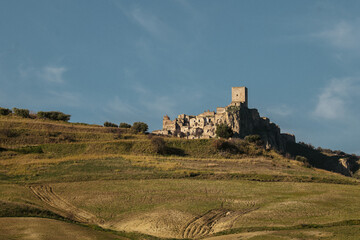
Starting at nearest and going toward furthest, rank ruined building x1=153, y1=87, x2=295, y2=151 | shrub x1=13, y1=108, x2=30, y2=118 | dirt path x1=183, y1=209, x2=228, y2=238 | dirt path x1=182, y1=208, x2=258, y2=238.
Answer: dirt path x1=183, y1=209, x2=228, y2=238 → dirt path x1=182, y1=208, x2=258, y2=238 → shrub x1=13, y1=108, x2=30, y2=118 → ruined building x1=153, y1=87, x2=295, y2=151

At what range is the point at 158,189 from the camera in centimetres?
5666

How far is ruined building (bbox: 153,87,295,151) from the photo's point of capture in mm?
141375

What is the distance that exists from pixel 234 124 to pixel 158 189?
8579 centimetres

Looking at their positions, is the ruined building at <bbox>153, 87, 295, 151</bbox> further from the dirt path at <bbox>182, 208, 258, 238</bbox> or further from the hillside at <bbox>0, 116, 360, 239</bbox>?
the dirt path at <bbox>182, 208, 258, 238</bbox>

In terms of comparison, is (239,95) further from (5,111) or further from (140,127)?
(5,111)

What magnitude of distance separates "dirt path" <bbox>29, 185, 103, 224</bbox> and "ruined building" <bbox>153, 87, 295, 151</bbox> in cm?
7960

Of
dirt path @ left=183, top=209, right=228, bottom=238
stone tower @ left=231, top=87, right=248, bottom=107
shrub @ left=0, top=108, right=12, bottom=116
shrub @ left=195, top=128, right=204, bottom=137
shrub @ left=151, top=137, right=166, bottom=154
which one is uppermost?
stone tower @ left=231, top=87, right=248, bottom=107

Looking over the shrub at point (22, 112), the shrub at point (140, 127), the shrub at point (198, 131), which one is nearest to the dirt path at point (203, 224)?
the shrub at point (140, 127)

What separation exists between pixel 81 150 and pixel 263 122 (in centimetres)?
8208

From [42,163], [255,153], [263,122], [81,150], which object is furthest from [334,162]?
[42,163]

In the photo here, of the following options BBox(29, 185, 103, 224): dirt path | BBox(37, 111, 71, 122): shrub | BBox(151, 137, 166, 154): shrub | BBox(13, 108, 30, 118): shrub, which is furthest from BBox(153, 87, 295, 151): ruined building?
BBox(29, 185, 103, 224): dirt path

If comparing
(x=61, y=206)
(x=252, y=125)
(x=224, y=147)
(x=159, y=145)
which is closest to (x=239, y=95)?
(x=252, y=125)

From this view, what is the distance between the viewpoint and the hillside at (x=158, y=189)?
4088 centimetres

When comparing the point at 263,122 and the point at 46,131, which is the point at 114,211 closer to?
the point at 46,131
